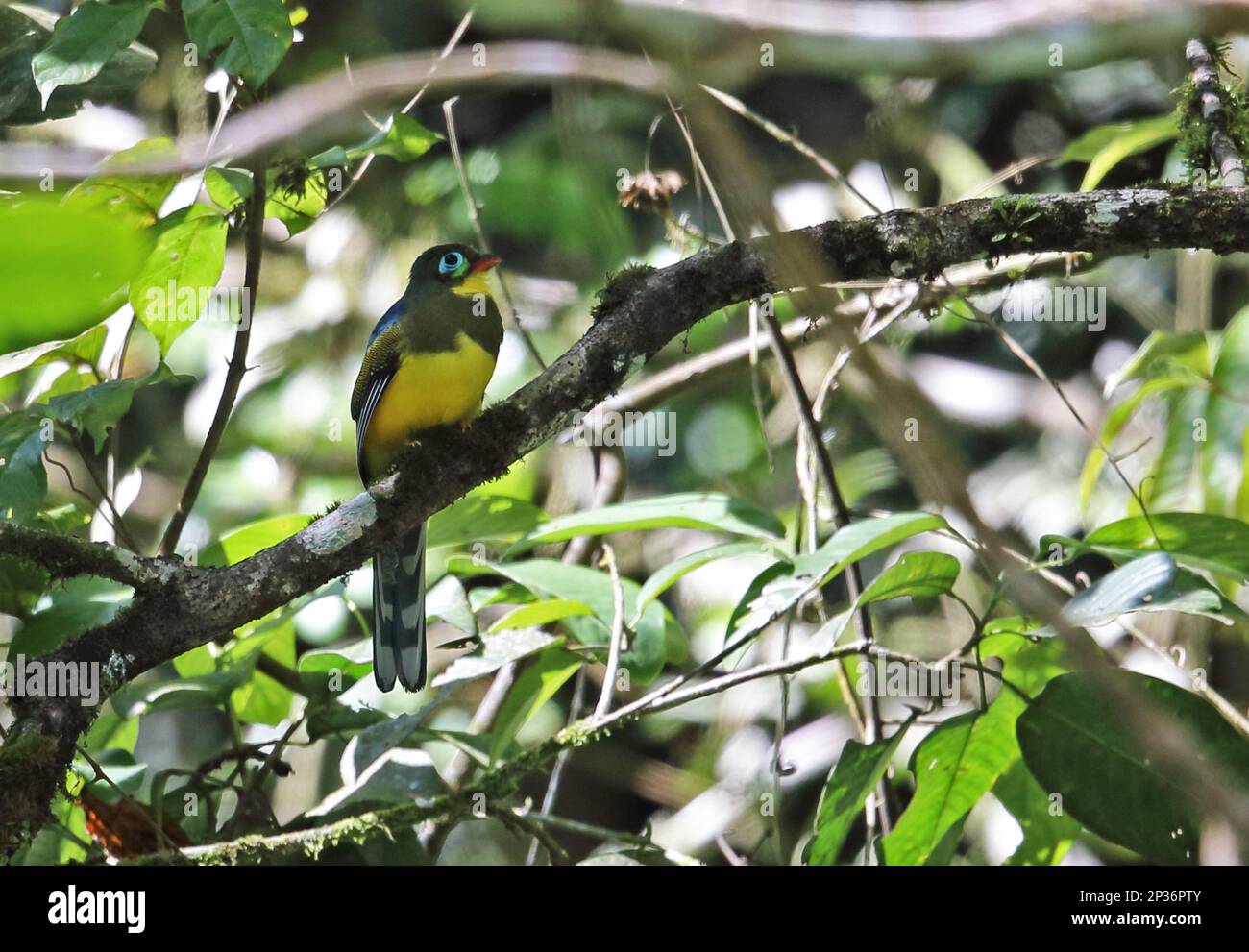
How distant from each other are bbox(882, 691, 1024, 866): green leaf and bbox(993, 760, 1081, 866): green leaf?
8.1 inches

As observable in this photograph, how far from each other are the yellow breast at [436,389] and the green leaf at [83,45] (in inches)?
44.5

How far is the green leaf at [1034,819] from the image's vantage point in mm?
3264

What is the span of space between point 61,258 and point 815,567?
8.74ft

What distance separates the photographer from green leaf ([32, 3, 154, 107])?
9.73 ft

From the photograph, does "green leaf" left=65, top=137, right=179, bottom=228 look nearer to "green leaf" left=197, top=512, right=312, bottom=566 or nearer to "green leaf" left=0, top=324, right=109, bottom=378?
"green leaf" left=0, top=324, right=109, bottom=378

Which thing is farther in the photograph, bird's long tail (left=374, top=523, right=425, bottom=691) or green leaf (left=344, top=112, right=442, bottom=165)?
bird's long tail (left=374, top=523, right=425, bottom=691)

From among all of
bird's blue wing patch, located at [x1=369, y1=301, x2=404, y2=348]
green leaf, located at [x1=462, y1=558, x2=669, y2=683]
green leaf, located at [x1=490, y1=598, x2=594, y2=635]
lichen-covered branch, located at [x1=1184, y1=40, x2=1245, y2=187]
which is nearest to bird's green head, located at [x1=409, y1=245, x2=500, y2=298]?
bird's blue wing patch, located at [x1=369, y1=301, x2=404, y2=348]

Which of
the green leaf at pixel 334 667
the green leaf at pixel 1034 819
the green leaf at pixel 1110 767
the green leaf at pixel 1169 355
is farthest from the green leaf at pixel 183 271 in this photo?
the green leaf at pixel 1169 355

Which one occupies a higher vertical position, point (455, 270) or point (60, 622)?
point (455, 270)

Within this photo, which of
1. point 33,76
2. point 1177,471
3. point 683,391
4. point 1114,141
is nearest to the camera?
point 33,76

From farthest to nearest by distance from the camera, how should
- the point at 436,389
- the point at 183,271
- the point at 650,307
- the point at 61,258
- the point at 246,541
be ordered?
the point at 246,541
the point at 436,389
the point at 183,271
the point at 650,307
the point at 61,258

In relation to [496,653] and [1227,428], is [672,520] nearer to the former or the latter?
[496,653]

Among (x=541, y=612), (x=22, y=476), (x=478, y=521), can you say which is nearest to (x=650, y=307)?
(x=541, y=612)

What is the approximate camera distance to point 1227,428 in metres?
3.81
